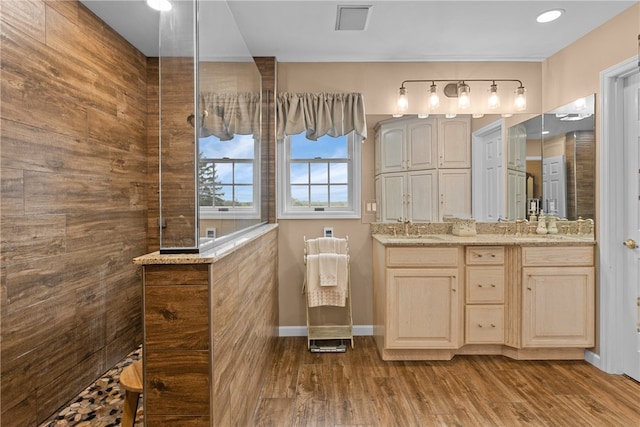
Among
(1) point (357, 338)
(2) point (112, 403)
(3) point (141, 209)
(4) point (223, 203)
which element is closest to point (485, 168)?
(1) point (357, 338)

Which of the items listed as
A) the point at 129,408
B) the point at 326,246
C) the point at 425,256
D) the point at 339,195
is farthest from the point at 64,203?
the point at 425,256

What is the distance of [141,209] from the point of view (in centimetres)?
314

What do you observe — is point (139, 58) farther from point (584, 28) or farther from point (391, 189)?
point (584, 28)

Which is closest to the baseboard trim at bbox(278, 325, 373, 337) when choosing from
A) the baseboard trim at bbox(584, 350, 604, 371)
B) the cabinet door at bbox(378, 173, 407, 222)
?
the cabinet door at bbox(378, 173, 407, 222)

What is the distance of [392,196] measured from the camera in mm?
3375

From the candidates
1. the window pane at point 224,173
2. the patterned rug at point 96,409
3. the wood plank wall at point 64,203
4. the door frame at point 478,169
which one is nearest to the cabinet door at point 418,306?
the door frame at point 478,169

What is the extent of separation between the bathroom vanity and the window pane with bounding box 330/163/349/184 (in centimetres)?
92

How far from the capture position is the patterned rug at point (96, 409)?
2.07 meters

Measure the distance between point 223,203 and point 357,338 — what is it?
2135 millimetres

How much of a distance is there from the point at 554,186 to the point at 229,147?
8.96 ft

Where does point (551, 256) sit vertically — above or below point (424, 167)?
below

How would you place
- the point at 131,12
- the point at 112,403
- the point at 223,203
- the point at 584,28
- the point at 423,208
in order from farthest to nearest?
the point at 423,208 → the point at 584,28 → the point at 131,12 → the point at 112,403 → the point at 223,203

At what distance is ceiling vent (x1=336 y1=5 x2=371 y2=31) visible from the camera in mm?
2453

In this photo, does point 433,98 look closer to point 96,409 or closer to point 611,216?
point 611,216
